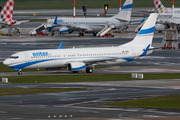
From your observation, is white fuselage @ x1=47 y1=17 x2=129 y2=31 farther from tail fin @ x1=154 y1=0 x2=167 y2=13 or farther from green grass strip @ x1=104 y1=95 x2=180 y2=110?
green grass strip @ x1=104 y1=95 x2=180 y2=110

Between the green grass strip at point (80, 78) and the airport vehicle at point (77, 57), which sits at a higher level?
the airport vehicle at point (77, 57)

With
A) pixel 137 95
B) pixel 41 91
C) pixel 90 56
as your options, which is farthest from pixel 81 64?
pixel 137 95

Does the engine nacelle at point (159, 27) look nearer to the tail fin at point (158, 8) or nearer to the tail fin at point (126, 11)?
the tail fin at point (126, 11)

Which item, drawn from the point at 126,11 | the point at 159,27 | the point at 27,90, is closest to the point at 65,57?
the point at 27,90

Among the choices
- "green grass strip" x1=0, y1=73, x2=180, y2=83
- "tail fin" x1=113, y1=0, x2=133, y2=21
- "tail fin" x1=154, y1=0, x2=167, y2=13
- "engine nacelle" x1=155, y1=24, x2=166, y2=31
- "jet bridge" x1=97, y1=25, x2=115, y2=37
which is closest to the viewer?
"green grass strip" x1=0, y1=73, x2=180, y2=83

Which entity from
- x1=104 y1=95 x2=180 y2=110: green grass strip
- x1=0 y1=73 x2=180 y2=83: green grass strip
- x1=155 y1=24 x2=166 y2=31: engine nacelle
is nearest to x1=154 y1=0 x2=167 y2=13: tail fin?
x1=155 y1=24 x2=166 y2=31: engine nacelle

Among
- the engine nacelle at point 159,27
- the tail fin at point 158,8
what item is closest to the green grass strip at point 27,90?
the engine nacelle at point 159,27

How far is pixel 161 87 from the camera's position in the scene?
45500 mm

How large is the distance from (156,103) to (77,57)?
26971mm

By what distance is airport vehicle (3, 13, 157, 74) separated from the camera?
2338 inches

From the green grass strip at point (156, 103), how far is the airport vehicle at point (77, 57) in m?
23.5

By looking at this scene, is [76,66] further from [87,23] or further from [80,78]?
[87,23]

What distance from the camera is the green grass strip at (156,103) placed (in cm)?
3409

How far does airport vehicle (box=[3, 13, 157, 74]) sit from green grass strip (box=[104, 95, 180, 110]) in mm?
23500
